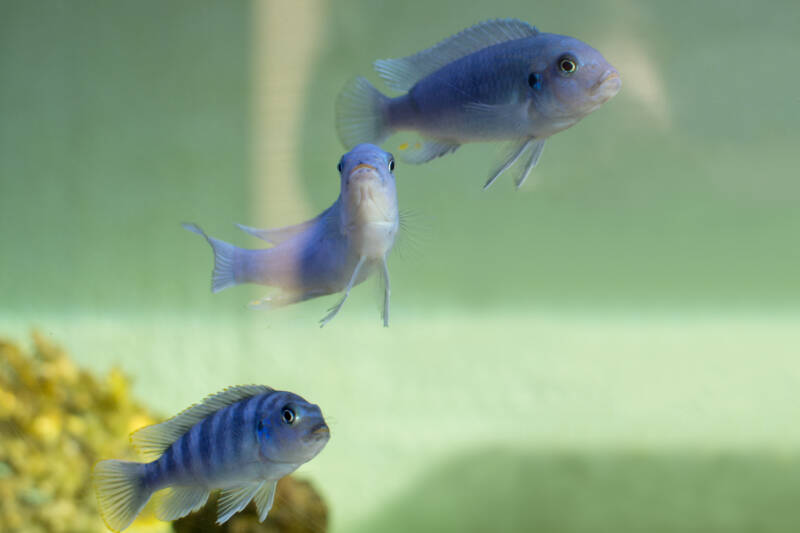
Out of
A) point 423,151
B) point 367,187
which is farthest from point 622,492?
point 367,187

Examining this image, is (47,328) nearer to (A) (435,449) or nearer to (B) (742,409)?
(A) (435,449)

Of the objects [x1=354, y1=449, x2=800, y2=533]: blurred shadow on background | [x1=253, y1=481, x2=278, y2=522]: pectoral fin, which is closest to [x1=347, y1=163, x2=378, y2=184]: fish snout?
[x1=253, y1=481, x2=278, y2=522]: pectoral fin

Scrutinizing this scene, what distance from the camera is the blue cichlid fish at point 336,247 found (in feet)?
2.13

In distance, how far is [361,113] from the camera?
33.7 inches

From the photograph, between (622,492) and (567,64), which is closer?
(567,64)

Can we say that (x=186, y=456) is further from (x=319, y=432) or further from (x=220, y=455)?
(x=319, y=432)

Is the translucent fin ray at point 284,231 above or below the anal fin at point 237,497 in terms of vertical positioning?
above

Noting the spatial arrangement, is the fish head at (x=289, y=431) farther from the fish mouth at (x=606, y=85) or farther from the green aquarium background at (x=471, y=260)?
the green aquarium background at (x=471, y=260)

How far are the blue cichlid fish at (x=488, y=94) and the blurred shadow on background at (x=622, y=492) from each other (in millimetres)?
1681

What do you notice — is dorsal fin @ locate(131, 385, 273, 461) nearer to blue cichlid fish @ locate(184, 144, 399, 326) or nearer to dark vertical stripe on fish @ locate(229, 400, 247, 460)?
dark vertical stripe on fish @ locate(229, 400, 247, 460)

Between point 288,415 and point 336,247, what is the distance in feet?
0.76

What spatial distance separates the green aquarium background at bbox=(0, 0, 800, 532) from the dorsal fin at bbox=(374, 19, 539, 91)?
19.7 inches

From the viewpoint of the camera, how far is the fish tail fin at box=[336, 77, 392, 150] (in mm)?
851

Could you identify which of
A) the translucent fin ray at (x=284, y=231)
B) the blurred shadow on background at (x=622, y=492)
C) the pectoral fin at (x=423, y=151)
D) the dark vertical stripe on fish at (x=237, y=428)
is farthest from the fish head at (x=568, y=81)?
the blurred shadow on background at (x=622, y=492)
